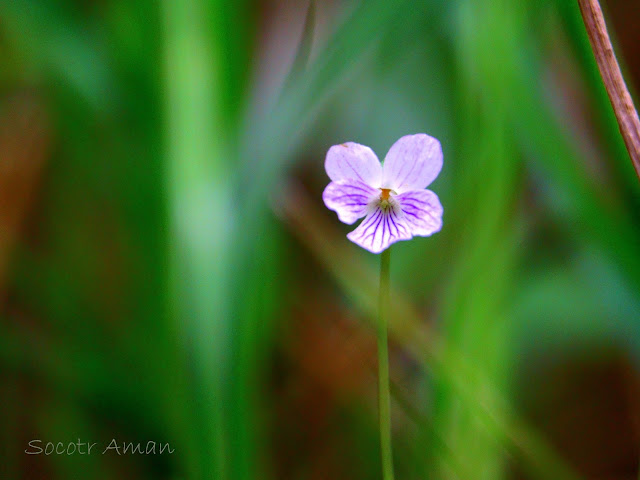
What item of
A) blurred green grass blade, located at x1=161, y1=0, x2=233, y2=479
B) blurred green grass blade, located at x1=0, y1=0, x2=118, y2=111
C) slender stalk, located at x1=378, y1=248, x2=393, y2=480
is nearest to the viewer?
slender stalk, located at x1=378, y1=248, x2=393, y2=480

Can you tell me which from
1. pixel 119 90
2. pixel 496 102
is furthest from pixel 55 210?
pixel 496 102

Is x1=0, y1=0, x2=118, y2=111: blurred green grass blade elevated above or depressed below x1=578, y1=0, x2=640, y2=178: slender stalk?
above

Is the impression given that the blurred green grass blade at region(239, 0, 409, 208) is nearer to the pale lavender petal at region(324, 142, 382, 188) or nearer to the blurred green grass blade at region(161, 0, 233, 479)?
the blurred green grass blade at region(161, 0, 233, 479)

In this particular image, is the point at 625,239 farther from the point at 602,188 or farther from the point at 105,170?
the point at 105,170

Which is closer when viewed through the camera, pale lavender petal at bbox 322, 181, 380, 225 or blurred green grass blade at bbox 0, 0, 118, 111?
pale lavender petal at bbox 322, 181, 380, 225

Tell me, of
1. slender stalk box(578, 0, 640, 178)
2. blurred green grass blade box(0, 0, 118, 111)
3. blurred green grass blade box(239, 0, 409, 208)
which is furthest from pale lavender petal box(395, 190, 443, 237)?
blurred green grass blade box(0, 0, 118, 111)

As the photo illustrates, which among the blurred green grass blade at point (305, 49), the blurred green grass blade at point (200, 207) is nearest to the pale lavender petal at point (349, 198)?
the blurred green grass blade at point (200, 207)

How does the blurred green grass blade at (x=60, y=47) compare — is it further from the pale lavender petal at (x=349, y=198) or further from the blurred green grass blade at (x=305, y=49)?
the pale lavender petal at (x=349, y=198)
